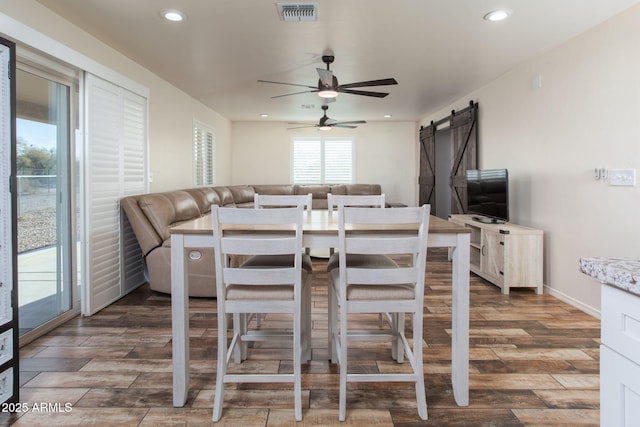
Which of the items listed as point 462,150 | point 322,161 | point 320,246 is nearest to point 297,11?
point 320,246

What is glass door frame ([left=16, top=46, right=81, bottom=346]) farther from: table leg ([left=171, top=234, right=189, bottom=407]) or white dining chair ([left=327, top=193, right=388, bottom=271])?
white dining chair ([left=327, top=193, right=388, bottom=271])

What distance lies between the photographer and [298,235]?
1710 mm

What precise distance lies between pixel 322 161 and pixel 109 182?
17.4 ft

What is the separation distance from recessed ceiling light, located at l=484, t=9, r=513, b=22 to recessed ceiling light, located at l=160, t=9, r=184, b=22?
7.68ft

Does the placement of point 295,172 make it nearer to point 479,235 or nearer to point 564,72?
point 479,235

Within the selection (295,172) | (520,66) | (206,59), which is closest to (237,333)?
(206,59)

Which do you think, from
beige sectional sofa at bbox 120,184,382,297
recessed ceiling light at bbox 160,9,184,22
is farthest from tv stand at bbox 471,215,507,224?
recessed ceiling light at bbox 160,9,184,22

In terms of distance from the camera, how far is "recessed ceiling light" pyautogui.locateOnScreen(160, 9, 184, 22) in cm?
276

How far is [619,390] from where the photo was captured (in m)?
0.85

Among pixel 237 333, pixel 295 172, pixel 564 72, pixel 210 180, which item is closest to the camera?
pixel 237 333

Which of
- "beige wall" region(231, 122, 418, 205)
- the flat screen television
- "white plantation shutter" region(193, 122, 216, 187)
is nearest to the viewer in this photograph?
the flat screen television

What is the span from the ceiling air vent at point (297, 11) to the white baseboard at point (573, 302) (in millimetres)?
3216

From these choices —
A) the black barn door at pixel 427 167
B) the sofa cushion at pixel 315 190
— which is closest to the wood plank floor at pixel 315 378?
the black barn door at pixel 427 167

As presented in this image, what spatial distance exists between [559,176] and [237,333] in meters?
3.22
